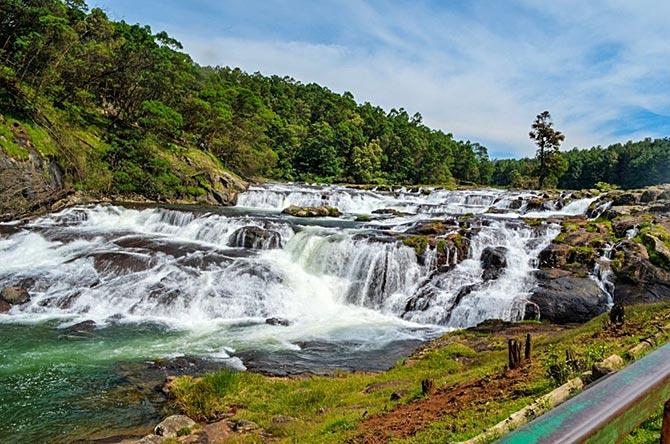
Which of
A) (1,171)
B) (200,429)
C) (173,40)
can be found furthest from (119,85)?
(200,429)

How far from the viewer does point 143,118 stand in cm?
3722

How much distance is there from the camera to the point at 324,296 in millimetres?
17000

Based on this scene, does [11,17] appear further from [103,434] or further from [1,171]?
[103,434]

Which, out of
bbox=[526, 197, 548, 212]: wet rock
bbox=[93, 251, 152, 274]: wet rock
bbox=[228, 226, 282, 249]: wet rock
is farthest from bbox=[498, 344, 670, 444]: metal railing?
bbox=[526, 197, 548, 212]: wet rock

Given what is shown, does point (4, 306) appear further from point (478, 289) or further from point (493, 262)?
point (493, 262)

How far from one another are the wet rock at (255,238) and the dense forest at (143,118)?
45.5 feet

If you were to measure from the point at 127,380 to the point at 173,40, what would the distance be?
153ft

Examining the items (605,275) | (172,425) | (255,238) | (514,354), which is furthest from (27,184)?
(605,275)

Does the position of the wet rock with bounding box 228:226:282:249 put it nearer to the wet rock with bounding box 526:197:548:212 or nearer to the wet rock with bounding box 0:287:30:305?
the wet rock with bounding box 0:287:30:305

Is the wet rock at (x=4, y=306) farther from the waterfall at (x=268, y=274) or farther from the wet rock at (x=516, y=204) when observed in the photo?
the wet rock at (x=516, y=204)

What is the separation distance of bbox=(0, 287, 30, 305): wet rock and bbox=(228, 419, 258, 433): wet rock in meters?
10.6

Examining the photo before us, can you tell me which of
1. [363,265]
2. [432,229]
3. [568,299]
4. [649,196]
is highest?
[649,196]

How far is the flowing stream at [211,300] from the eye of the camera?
9422 mm

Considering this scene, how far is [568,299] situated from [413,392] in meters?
9.20
